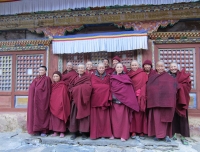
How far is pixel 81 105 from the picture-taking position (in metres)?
3.32

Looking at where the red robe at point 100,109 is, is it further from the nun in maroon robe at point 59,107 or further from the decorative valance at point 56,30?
the decorative valance at point 56,30

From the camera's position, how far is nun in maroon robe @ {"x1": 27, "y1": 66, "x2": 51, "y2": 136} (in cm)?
360

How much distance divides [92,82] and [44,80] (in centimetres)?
109

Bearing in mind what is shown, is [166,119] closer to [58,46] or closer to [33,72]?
[58,46]

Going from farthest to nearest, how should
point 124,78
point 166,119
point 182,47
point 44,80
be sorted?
point 182,47 → point 44,80 → point 124,78 → point 166,119

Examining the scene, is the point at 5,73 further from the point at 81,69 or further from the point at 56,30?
the point at 81,69

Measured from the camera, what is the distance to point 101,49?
13.8ft

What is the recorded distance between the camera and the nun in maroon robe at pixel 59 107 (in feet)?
11.5

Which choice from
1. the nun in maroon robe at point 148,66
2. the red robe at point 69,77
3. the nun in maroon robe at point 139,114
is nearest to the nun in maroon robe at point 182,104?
the nun in maroon robe at point 148,66

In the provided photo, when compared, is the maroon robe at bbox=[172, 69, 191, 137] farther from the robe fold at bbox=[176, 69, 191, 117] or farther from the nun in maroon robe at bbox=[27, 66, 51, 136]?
the nun in maroon robe at bbox=[27, 66, 51, 136]

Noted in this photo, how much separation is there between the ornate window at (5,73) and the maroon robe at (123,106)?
3278 mm

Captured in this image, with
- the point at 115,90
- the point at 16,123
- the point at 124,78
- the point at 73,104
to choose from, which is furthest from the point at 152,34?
the point at 16,123

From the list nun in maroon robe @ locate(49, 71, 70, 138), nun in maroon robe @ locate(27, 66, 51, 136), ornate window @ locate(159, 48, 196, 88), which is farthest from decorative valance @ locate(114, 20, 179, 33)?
nun in maroon robe @ locate(27, 66, 51, 136)

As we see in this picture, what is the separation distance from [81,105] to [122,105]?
79 cm
